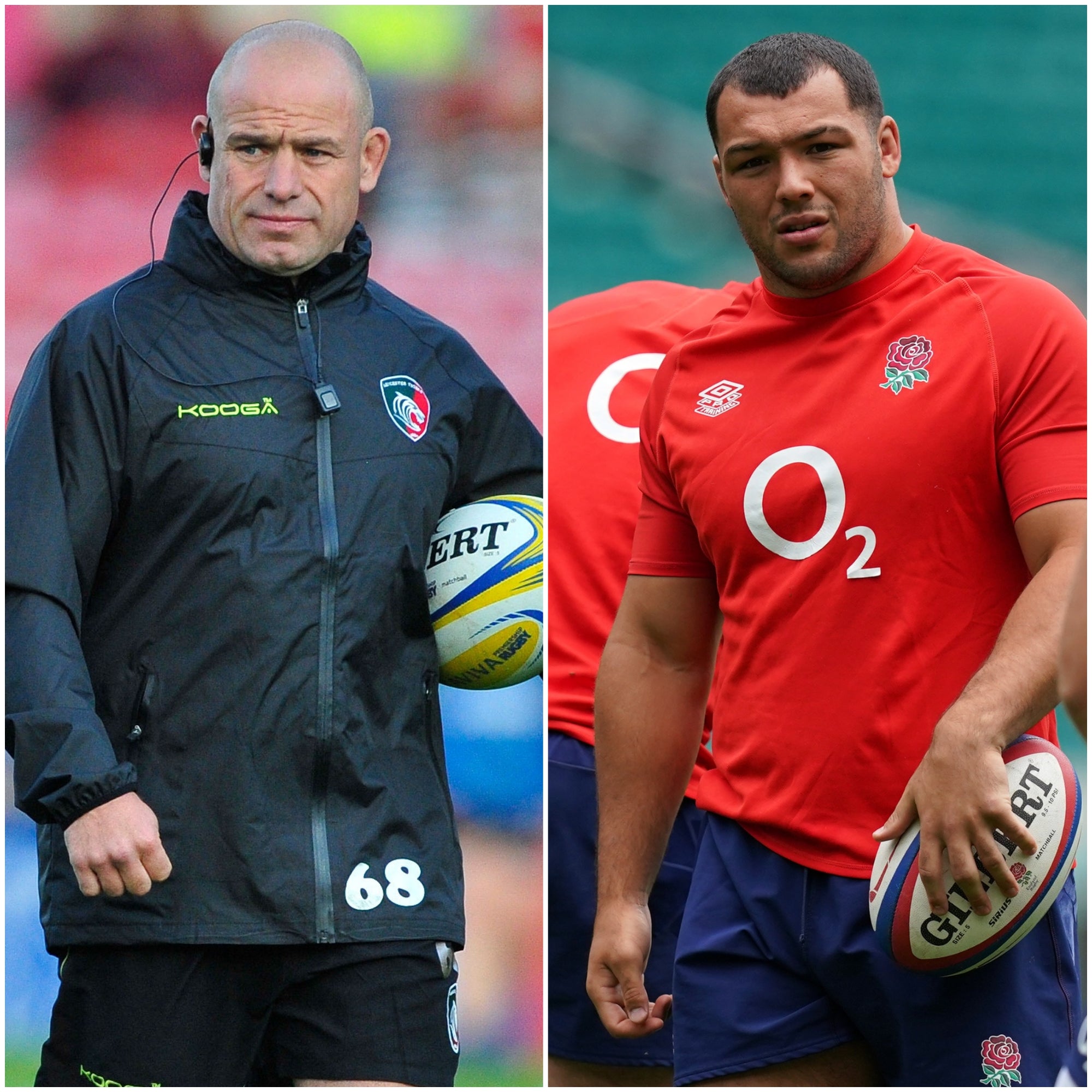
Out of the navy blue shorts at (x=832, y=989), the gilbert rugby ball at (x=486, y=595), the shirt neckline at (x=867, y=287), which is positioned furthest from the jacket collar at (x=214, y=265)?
the navy blue shorts at (x=832, y=989)

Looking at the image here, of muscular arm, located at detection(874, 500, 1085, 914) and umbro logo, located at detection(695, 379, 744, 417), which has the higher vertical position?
umbro logo, located at detection(695, 379, 744, 417)

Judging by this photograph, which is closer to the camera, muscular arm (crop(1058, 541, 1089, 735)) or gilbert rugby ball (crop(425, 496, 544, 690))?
muscular arm (crop(1058, 541, 1089, 735))

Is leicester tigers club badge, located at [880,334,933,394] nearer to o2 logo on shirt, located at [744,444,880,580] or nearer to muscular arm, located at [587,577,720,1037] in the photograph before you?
o2 logo on shirt, located at [744,444,880,580]

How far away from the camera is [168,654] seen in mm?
3016

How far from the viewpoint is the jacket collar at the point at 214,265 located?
3127 mm

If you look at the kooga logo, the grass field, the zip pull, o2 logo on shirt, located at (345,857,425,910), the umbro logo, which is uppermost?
the umbro logo

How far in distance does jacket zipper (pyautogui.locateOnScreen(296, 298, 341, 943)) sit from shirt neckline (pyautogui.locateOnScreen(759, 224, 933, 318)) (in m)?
0.90

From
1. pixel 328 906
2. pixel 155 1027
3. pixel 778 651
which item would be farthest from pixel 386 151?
pixel 155 1027

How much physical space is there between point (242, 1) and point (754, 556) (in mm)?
1341

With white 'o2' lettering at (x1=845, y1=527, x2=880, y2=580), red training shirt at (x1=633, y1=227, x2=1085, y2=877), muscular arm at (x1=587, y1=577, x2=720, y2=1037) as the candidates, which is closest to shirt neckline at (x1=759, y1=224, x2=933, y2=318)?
red training shirt at (x1=633, y1=227, x2=1085, y2=877)

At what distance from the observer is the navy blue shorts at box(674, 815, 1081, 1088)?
2930 millimetres

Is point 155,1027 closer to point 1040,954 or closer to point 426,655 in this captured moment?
point 426,655

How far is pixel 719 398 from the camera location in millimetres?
3299

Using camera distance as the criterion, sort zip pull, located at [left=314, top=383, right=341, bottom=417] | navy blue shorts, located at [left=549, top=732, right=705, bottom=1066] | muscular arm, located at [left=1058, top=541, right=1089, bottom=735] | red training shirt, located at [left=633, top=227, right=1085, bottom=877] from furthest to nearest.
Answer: navy blue shorts, located at [left=549, top=732, right=705, bottom=1066]
zip pull, located at [left=314, top=383, right=341, bottom=417]
red training shirt, located at [left=633, top=227, right=1085, bottom=877]
muscular arm, located at [left=1058, top=541, right=1089, bottom=735]
